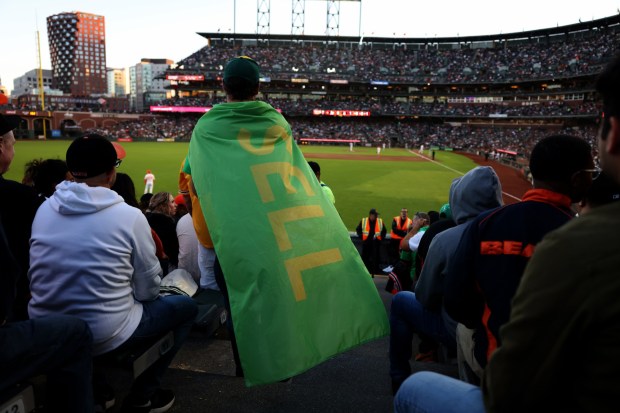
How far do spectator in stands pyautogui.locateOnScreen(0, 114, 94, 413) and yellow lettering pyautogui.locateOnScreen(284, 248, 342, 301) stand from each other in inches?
47.3

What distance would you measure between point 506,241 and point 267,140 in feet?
5.77

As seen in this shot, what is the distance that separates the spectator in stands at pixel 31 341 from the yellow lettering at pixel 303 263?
120 centimetres

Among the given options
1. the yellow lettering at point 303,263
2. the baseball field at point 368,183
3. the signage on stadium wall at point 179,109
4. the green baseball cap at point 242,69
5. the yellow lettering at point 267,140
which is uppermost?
the signage on stadium wall at point 179,109

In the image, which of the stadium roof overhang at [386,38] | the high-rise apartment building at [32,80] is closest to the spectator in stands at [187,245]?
the stadium roof overhang at [386,38]

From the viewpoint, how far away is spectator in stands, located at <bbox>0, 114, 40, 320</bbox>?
8.86ft

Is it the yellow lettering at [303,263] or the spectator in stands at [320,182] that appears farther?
the spectator in stands at [320,182]

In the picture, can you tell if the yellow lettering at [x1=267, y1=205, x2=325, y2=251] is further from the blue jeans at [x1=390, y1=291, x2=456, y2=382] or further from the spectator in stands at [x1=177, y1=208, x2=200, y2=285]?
the spectator in stands at [x1=177, y1=208, x2=200, y2=285]

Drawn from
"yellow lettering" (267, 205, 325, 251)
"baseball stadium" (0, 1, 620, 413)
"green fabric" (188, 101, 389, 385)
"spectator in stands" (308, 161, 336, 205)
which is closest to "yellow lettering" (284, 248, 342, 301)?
"green fabric" (188, 101, 389, 385)

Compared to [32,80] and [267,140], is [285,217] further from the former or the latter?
[32,80]

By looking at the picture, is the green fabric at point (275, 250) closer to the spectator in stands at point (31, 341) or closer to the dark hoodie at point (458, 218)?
the dark hoodie at point (458, 218)

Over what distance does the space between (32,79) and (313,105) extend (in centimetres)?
14138

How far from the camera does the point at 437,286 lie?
2.76 meters

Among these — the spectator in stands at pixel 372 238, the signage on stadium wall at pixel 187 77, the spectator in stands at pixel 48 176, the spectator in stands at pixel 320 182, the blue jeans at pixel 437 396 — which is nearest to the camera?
the blue jeans at pixel 437 396

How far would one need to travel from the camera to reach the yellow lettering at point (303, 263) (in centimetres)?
264
